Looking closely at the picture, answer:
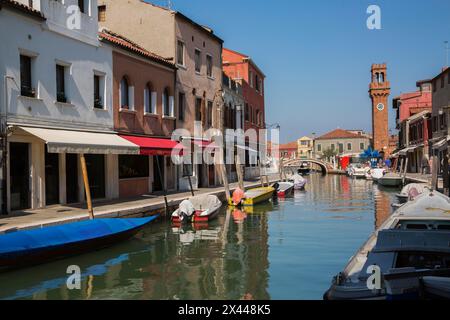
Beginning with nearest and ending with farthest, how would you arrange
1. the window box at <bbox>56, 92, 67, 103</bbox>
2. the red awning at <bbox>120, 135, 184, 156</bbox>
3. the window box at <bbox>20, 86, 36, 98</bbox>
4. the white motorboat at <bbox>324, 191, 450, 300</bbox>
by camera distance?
1. the white motorboat at <bbox>324, 191, 450, 300</bbox>
2. the window box at <bbox>20, 86, 36, 98</bbox>
3. the window box at <bbox>56, 92, 67, 103</bbox>
4. the red awning at <bbox>120, 135, 184, 156</bbox>

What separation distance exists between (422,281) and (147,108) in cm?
1791

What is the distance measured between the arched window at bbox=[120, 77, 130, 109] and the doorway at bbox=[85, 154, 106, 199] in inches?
101

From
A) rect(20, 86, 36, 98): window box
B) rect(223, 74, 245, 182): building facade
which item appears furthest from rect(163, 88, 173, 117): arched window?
rect(20, 86, 36, 98): window box

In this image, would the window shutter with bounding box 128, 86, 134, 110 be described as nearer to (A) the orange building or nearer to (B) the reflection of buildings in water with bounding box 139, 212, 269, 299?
(B) the reflection of buildings in water with bounding box 139, 212, 269, 299

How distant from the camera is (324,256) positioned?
443 inches

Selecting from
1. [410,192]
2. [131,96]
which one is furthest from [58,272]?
[410,192]

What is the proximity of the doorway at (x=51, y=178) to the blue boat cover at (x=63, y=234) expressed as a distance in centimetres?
405

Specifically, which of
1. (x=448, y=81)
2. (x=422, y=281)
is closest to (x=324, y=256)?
(x=422, y=281)

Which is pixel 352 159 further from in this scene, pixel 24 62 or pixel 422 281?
pixel 422 281

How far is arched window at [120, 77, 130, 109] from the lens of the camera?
19625mm

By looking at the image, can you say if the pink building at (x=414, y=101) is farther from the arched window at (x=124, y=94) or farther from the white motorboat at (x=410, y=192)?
the arched window at (x=124, y=94)

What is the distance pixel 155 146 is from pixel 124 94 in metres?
2.48

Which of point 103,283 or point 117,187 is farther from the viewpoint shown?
point 117,187

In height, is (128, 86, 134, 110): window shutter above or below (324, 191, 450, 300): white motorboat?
above
